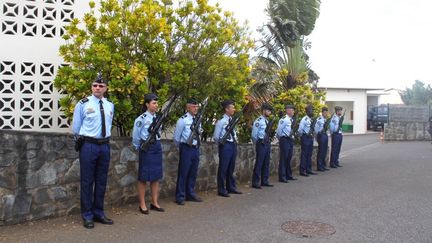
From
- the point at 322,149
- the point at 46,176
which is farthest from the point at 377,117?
the point at 46,176

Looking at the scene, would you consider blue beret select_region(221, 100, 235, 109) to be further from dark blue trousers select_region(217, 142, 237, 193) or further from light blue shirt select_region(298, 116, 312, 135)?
light blue shirt select_region(298, 116, 312, 135)

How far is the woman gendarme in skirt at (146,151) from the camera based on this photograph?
249 inches

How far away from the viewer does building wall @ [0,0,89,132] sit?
684cm

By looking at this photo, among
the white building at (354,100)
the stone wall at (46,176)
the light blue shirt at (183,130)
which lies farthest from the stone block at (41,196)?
the white building at (354,100)

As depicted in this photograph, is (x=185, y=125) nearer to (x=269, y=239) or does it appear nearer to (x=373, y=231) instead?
(x=269, y=239)

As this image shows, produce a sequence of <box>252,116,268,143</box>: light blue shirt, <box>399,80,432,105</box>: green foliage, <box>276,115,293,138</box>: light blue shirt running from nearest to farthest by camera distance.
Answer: <box>252,116,268,143</box>: light blue shirt, <box>276,115,293,138</box>: light blue shirt, <box>399,80,432,105</box>: green foliage

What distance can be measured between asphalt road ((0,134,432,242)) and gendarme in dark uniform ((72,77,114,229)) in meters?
0.27

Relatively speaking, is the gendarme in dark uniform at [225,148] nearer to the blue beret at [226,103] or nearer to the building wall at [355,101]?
the blue beret at [226,103]

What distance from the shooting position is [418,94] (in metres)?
44.2

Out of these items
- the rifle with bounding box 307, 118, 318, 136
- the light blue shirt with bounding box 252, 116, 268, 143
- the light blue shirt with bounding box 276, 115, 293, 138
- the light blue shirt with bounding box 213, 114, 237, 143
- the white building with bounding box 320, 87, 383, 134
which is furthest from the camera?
the white building with bounding box 320, 87, 383, 134

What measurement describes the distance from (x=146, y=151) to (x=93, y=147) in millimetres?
989

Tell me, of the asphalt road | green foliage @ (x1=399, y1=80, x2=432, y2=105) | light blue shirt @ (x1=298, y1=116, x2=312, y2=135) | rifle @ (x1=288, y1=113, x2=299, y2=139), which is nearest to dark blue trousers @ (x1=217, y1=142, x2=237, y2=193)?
the asphalt road

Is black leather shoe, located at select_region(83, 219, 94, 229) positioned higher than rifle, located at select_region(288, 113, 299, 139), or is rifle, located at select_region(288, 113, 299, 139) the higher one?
rifle, located at select_region(288, 113, 299, 139)

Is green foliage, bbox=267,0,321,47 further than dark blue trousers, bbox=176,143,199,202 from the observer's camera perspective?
Yes
